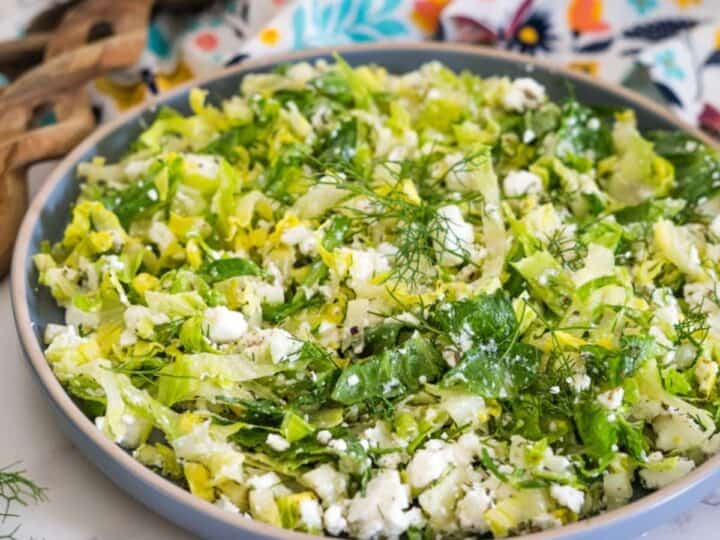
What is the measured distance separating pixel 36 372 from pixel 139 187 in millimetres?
485

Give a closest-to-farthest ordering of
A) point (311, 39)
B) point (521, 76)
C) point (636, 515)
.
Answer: point (636, 515)
point (521, 76)
point (311, 39)

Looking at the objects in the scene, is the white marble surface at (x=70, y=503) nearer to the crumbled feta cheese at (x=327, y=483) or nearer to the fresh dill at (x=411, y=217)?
the crumbled feta cheese at (x=327, y=483)

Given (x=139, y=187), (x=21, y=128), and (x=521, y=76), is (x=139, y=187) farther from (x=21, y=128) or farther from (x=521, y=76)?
(x=521, y=76)

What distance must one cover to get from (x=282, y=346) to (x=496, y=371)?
0.33m

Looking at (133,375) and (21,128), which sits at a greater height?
(21,128)

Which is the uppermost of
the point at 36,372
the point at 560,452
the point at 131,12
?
the point at 131,12

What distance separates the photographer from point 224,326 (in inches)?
63.2

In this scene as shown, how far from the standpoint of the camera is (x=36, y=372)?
5.14 ft

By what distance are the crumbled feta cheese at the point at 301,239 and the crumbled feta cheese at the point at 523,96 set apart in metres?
0.62

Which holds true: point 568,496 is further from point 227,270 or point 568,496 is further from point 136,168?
point 136,168

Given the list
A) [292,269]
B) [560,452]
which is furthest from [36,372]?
[560,452]

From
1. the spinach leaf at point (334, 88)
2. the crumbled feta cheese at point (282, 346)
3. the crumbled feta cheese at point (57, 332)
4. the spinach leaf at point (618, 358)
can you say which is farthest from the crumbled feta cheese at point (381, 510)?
the spinach leaf at point (334, 88)

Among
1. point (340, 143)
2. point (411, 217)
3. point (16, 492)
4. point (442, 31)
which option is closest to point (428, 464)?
point (411, 217)

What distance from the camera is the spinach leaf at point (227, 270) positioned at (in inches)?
68.1
